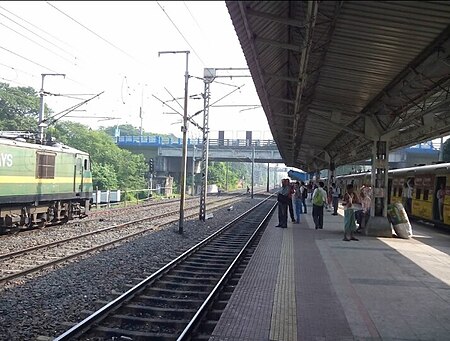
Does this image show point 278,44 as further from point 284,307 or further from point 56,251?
point 56,251

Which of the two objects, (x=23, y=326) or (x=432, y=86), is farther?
(x=432, y=86)

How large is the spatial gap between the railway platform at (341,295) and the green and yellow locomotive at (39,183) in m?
7.96

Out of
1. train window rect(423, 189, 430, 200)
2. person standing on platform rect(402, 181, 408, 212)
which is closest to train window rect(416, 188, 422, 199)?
train window rect(423, 189, 430, 200)

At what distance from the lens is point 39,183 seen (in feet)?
52.9

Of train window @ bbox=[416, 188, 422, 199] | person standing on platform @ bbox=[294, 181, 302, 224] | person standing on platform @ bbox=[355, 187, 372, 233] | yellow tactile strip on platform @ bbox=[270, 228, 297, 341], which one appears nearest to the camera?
yellow tactile strip on platform @ bbox=[270, 228, 297, 341]

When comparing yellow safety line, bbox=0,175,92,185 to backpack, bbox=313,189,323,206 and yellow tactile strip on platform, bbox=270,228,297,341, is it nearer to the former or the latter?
yellow tactile strip on platform, bbox=270,228,297,341

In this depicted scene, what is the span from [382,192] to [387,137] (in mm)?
1761

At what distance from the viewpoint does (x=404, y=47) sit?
8.65 metres

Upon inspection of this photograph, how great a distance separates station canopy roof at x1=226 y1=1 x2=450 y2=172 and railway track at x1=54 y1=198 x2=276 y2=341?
4338 mm

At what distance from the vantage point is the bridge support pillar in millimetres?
14867

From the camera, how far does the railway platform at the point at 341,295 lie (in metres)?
5.72

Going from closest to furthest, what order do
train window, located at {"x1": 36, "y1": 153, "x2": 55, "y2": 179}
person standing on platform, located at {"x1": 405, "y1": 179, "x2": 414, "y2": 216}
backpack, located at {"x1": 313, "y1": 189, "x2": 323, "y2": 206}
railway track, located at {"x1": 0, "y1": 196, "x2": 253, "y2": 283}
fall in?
railway track, located at {"x1": 0, "y1": 196, "x2": 253, "y2": 283}
train window, located at {"x1": 36, "y1": 153, "x2": 55, "y2": 179}
backpack, located at {"x1": 313, "y1": 189, "x2": 323, "y2": 206}
person standing on platform, located at {"x1": 405, "y1": 179, "x2": 414, "y2": 216}

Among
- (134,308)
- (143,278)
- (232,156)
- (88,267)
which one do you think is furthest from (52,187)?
(232,156)

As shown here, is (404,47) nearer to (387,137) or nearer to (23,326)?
(387,137)
